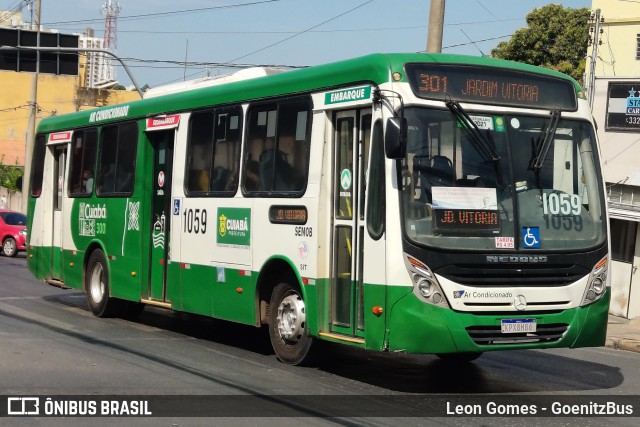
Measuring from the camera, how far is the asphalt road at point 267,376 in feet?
29.2

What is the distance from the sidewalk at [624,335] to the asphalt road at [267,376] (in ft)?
1.81

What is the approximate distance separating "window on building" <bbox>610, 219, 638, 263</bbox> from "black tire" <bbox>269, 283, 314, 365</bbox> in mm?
13441

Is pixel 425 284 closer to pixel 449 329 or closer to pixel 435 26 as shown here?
pixel 449 329

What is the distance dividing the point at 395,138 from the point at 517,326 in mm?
2152

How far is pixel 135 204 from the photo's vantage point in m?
15.3

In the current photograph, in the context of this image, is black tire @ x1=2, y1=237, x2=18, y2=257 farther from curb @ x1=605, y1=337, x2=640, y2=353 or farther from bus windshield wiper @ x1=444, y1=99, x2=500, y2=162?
bus windshield wiper @ x1=444, y1=99, x2=500, y2=162

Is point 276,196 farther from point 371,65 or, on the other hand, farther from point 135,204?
point 135,204

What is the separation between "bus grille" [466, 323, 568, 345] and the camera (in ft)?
31.8

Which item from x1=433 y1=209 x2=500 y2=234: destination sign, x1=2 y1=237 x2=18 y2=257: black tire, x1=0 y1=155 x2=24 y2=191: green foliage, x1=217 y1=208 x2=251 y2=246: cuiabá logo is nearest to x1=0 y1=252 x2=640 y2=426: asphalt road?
x1=217 y1=208 x2=251 y2=246: cuiabá logo

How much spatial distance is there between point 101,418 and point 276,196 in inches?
159

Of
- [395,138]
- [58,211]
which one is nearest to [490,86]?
[395,138]

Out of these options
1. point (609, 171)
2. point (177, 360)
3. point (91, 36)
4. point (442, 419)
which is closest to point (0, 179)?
point (91, 36)

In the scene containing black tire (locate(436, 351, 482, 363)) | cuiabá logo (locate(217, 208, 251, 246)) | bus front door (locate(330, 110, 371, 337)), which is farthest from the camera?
cuiabá logo (locate(217, 208, 251, 246))

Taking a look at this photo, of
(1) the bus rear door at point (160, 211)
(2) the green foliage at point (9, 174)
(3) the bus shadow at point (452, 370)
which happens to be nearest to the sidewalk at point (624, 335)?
(3) the bus shadow at point (452, 370)
